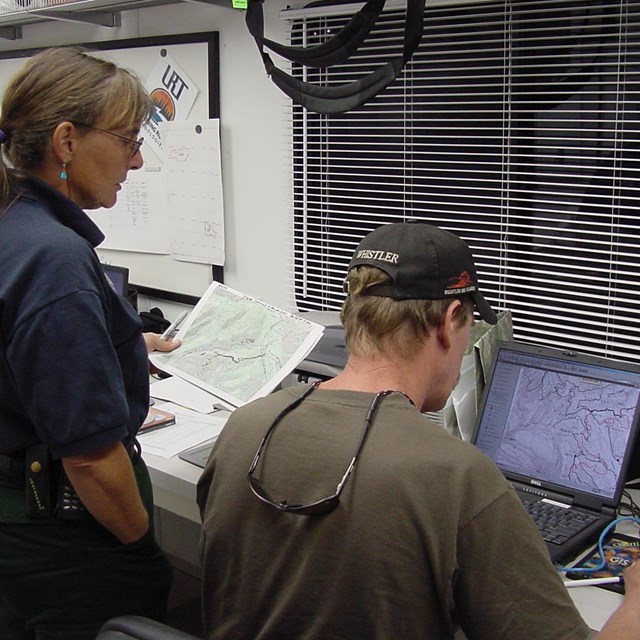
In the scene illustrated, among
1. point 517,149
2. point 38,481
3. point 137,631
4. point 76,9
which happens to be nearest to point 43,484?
point 38,481

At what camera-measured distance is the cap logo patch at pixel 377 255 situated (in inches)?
45.6

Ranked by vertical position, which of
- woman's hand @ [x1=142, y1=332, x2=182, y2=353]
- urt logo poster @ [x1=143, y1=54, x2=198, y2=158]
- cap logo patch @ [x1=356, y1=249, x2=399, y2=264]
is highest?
urt logo poster @ [x1=143, y1=54, x2=198, y2=158]

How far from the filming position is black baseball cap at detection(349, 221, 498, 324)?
1140 millimetres

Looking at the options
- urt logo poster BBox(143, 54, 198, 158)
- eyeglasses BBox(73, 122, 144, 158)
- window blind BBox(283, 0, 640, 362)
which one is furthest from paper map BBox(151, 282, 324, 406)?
urt logo poster BBox(143, 54, 198, 158)

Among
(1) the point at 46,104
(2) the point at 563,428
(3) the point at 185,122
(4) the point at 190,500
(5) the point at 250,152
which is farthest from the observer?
(3) the point at 185,122

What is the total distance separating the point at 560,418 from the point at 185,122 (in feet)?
5.54

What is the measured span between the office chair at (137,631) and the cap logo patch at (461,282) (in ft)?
1.91

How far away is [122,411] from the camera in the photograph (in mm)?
1267

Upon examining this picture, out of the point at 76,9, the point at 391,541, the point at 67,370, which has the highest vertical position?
the point at 76,9

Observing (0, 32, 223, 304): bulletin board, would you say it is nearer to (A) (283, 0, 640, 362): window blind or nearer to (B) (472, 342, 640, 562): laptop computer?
(A) (283, 0, 640, 362): window blind

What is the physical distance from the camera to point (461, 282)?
1.19 m

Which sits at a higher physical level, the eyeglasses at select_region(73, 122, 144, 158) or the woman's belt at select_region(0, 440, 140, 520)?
the eyeglasses at select_region(73, 122, 144, 158)

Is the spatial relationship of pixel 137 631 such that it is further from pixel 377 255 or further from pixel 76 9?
pixel 76 9

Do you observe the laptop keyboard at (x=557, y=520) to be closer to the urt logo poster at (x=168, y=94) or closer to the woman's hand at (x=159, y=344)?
the woman's hand at (x=159, y=344)
